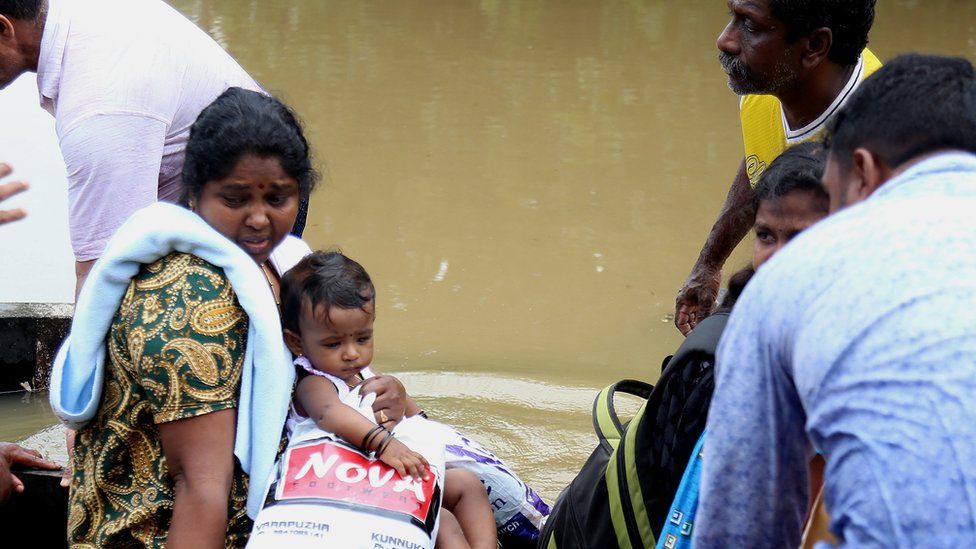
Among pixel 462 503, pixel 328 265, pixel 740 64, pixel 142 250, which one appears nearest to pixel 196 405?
pixel 142 250

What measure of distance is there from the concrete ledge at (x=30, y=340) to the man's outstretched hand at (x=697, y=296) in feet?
7.59

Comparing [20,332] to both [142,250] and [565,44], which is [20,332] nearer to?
[142,250]

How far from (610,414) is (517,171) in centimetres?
474

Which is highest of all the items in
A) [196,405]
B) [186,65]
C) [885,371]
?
[186,65]

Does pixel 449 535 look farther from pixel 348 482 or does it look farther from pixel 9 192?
pixel 9 192

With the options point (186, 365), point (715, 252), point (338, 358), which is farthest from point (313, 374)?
point (715, 252)

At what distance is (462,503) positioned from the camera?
2.70 meters

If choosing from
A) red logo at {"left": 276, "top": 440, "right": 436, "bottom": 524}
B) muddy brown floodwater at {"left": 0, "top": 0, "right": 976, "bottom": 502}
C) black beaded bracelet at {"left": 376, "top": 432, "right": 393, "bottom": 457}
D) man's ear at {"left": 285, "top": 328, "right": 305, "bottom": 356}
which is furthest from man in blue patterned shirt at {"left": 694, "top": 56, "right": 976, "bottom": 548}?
muddy brown floodwater at {"left": 0, "top": 0, "right": 976, "bottom": 502}

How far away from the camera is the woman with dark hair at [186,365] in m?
2.20

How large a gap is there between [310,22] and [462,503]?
28.8 feet

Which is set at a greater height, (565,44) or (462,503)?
(565,44)

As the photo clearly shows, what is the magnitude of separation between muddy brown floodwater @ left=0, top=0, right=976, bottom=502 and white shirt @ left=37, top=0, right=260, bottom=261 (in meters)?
1.75

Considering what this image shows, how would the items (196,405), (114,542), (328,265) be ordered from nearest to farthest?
(196,405)
(114,542)
(328,265)

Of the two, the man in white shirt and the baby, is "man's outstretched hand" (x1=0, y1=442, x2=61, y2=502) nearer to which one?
the man in white shirt
